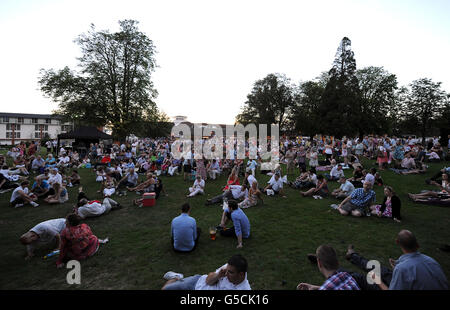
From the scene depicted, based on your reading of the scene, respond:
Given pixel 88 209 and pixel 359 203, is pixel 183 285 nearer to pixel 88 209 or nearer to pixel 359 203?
pixel 88 209

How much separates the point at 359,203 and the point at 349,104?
103ft

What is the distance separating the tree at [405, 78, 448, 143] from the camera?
32.5 meters

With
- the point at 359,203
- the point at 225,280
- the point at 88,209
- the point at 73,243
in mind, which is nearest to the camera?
the point at 225,280

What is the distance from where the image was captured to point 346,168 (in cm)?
1470

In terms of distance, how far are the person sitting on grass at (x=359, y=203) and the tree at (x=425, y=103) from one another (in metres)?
36.2

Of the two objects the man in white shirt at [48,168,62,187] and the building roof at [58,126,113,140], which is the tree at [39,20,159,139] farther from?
the man in white shirt at [48,168,62,187]

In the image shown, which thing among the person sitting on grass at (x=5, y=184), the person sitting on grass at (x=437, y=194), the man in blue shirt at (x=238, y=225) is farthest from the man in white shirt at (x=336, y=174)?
the person sitting on grass at (x=5, y=184)

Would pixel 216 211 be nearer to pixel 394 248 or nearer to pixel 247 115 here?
pixel 394 248

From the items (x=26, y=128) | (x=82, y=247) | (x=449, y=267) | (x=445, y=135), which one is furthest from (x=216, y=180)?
(x=26, y=128)

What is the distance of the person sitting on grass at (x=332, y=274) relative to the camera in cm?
248

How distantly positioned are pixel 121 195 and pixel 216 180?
17.3 feet

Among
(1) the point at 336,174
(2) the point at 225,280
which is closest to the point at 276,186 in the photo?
(1) the point at 336,174

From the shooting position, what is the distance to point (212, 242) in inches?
209
